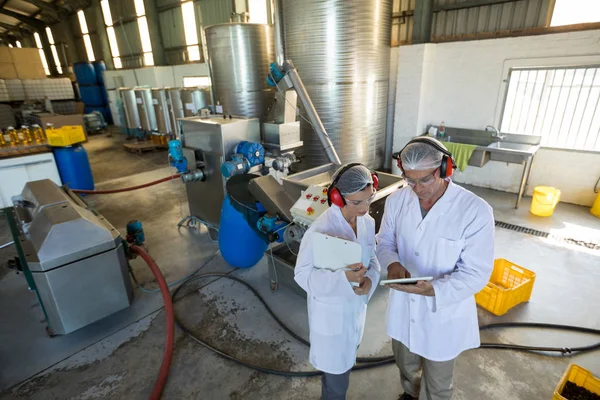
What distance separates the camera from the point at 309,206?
6.02 feet

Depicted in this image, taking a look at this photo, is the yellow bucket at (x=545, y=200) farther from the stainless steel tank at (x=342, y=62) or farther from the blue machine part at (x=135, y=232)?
the blue machine part at (x=135, y=232)

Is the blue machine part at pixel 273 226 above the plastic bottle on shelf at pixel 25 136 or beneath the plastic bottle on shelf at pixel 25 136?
beneath

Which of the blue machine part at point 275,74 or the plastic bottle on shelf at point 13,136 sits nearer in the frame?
the blue machine part at point 275,74

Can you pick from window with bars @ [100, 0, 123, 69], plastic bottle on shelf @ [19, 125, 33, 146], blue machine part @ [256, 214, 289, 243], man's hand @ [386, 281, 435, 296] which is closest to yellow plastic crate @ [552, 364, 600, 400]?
man's hand @ [386, 281, 435, 296]

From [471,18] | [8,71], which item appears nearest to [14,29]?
[8,71]

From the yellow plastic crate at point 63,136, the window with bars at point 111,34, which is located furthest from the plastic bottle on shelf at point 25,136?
the window with bars at point 111,34

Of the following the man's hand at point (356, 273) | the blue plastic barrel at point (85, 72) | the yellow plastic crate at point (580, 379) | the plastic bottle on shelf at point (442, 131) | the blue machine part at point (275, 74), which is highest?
the blue plastic barrel at point (85, 72)

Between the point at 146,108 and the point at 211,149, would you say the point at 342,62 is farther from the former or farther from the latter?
the point at 146,108

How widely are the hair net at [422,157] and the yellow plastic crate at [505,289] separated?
1.50m

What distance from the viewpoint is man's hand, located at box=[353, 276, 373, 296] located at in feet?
3.84

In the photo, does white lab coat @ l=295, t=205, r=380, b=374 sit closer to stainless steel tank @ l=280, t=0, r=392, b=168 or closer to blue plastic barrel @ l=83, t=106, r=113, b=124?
stainless steel tank @ l=280, t=0, r=392, b=168

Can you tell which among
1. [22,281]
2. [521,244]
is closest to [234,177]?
[22,281]

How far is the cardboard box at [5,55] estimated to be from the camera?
8047 mm

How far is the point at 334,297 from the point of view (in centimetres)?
121
